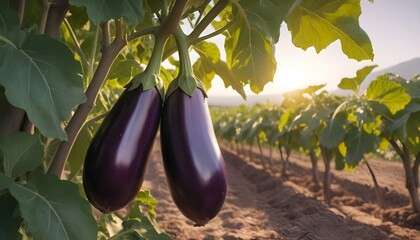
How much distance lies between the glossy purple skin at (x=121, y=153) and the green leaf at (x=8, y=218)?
0.20 meters

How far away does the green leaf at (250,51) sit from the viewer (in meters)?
1.12

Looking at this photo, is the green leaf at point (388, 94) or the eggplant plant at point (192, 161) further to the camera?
the green leaf at point (388, 94)

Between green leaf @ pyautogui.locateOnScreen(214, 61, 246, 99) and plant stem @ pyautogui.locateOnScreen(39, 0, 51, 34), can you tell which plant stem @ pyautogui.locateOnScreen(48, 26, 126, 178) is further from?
green leaf @ pyautogui.locateOnScreen(214, 61, 246, 99)

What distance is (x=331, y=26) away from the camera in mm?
1234

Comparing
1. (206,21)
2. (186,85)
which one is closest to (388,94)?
(206,21)

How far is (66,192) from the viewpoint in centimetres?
94

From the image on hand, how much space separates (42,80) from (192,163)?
0.32 metres

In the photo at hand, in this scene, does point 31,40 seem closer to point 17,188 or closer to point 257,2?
point 17,188

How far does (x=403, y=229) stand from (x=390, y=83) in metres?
1.44

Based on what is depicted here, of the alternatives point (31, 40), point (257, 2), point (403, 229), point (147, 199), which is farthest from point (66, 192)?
point (403, 229)

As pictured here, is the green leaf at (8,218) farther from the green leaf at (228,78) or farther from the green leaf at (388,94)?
the green leaf at (388,94)

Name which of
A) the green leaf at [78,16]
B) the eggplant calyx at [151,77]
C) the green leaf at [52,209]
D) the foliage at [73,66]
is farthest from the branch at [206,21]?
the green leaf at [78,16]

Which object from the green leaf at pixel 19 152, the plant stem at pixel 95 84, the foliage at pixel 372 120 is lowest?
the foliage at pixel 372 120

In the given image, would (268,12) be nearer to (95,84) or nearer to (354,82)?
(95,84)
